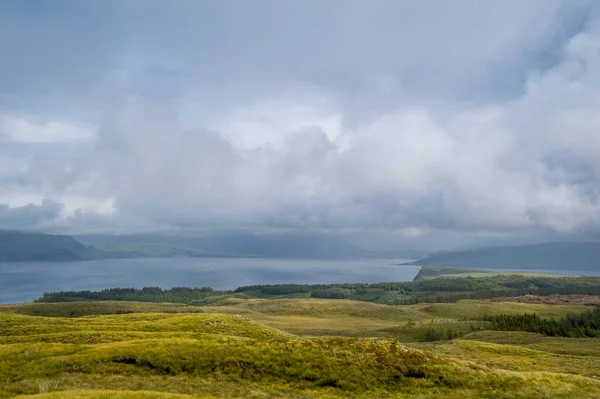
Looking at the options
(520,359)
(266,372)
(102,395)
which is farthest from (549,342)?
(102,395)

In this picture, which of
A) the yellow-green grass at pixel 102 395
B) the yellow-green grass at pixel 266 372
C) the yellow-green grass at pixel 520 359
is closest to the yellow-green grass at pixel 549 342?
the yellow-green grass at pixel 520 359

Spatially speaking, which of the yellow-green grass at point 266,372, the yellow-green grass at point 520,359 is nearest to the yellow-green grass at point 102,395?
the yellow-green grass at point 266,372

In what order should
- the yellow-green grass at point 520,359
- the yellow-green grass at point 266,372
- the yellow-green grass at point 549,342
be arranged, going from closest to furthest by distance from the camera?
1. the yellow-green grass at point 266,372
2. the yellow-green grass at point 520,359
3. the yellow-green grass at point 549,342

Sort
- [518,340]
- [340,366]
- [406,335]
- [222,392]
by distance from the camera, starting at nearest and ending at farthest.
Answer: [222,392], [340,366], [518,340], [406,335]

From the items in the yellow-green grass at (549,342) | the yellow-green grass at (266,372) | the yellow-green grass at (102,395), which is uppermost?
the yellow-green grass at (102,395)

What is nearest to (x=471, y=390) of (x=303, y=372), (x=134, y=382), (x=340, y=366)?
(x=340, y=366)

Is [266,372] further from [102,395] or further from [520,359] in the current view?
[520,359]

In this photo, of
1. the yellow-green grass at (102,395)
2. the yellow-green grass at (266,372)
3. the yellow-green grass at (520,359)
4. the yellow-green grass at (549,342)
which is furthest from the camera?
the yellow-green grass at (549,342)

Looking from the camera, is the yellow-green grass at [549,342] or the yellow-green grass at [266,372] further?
the yellow-green grass at [549,342]

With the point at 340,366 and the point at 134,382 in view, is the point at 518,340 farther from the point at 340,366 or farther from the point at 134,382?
the point at 134,382

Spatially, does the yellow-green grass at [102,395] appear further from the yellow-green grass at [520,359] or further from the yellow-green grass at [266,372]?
the yellow-green grass at [520,359]

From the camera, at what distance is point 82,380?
35406 mm

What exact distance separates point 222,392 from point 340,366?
12171mm

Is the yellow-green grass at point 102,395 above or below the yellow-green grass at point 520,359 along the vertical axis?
above
